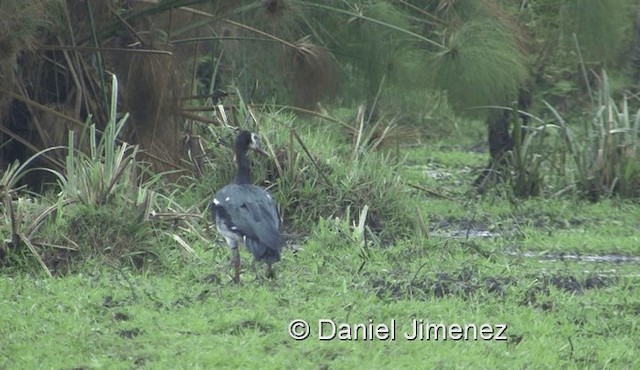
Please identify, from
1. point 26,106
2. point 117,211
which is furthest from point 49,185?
point 117,211

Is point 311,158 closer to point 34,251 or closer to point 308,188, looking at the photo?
point 308,188

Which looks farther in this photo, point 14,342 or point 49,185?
point 49,185

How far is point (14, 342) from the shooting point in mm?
5965

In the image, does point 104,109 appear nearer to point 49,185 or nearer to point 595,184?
point 49,185

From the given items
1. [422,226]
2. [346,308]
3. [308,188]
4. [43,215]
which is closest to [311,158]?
[308,188]

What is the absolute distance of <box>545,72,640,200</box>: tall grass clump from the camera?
11438 millimetres

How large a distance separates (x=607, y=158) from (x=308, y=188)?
9.25 ft

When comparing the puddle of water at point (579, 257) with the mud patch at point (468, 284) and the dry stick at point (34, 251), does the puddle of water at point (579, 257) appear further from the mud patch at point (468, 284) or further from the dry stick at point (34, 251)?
the dry stick at point (34, 251)

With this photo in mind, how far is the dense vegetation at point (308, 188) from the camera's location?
6.19 metres

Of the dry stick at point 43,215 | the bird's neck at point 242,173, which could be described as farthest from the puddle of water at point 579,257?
the dry stick at point 43,215

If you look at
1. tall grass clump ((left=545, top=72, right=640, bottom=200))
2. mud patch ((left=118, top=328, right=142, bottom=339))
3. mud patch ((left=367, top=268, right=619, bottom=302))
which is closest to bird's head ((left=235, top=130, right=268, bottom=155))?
mud patch ((left=367, top=268, right=619, bottom=302))

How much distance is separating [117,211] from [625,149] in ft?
16.1

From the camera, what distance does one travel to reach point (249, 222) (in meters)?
7.05

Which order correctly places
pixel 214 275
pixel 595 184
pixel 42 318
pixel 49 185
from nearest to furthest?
1. pixel 42 318
2. pixel 214 275
3. pixel 49 185
4. pixel 595 184
